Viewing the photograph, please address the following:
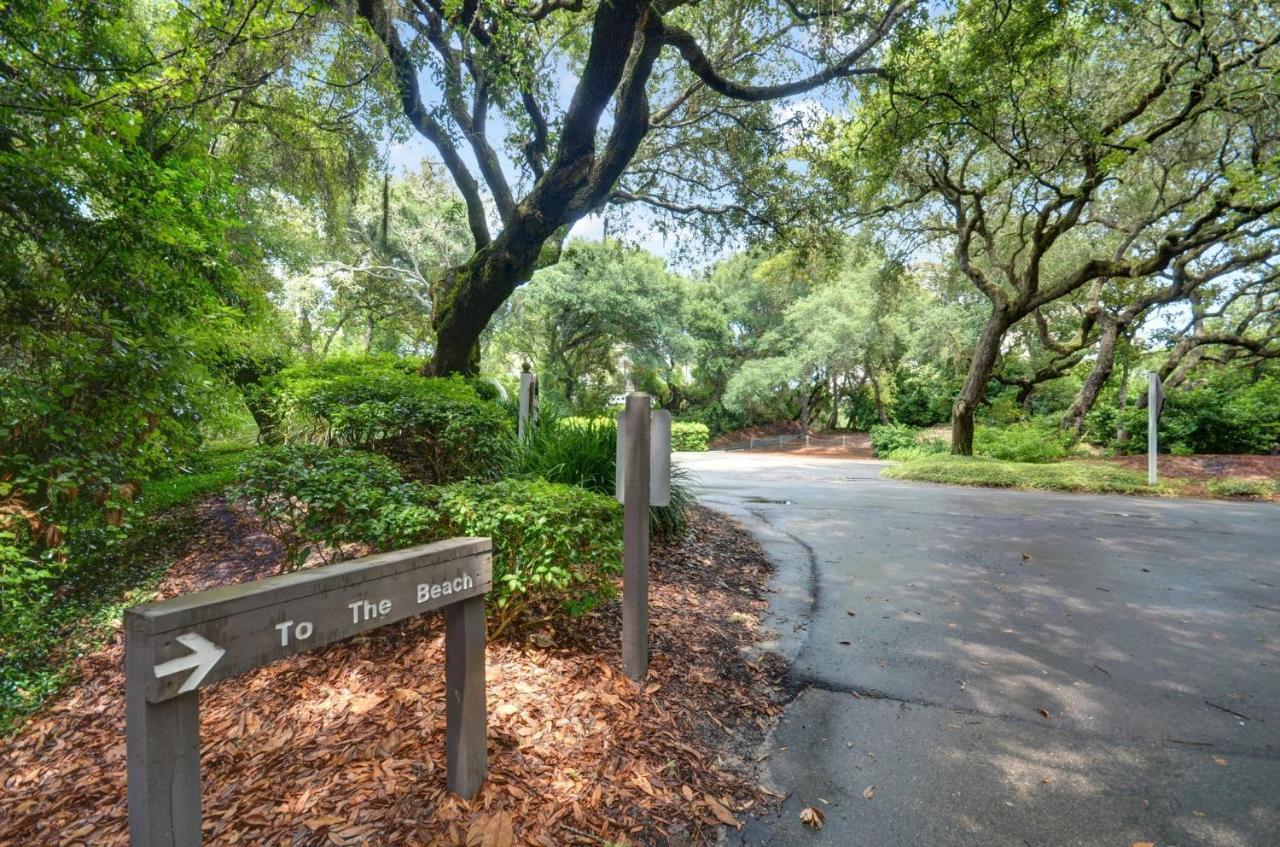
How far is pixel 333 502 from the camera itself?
10.4ft

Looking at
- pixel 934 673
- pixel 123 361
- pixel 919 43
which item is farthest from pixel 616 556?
pixel 919 43

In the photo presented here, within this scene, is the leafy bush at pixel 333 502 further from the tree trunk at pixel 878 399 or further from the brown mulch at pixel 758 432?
the tree trunk at pixel 878 399

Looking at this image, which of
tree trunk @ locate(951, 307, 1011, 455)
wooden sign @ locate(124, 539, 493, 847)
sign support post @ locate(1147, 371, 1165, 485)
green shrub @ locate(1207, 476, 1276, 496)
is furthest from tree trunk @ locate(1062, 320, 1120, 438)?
wooden sign @ locate(124, 539, 493, 847)

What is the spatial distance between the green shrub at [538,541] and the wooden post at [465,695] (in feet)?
2.45

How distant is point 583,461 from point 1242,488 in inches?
466

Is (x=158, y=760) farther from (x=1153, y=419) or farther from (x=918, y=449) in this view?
(x=918, y=449)

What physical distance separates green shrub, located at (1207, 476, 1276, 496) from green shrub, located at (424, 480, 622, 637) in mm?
11993

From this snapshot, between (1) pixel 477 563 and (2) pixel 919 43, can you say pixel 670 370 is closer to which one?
(2) pixel 919 43

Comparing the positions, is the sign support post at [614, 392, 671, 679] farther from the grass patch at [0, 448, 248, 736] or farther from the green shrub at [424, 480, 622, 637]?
the grass patch at [0, 448, 248, 736]

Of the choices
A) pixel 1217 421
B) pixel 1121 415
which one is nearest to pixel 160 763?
pixel 1217 421

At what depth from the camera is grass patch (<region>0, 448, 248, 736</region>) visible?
3.29 m

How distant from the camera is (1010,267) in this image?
14.1m

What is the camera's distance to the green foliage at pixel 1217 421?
13.4m

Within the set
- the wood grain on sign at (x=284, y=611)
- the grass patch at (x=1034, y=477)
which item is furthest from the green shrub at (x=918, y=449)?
the wood grain on sign at (x=284, y=611)
